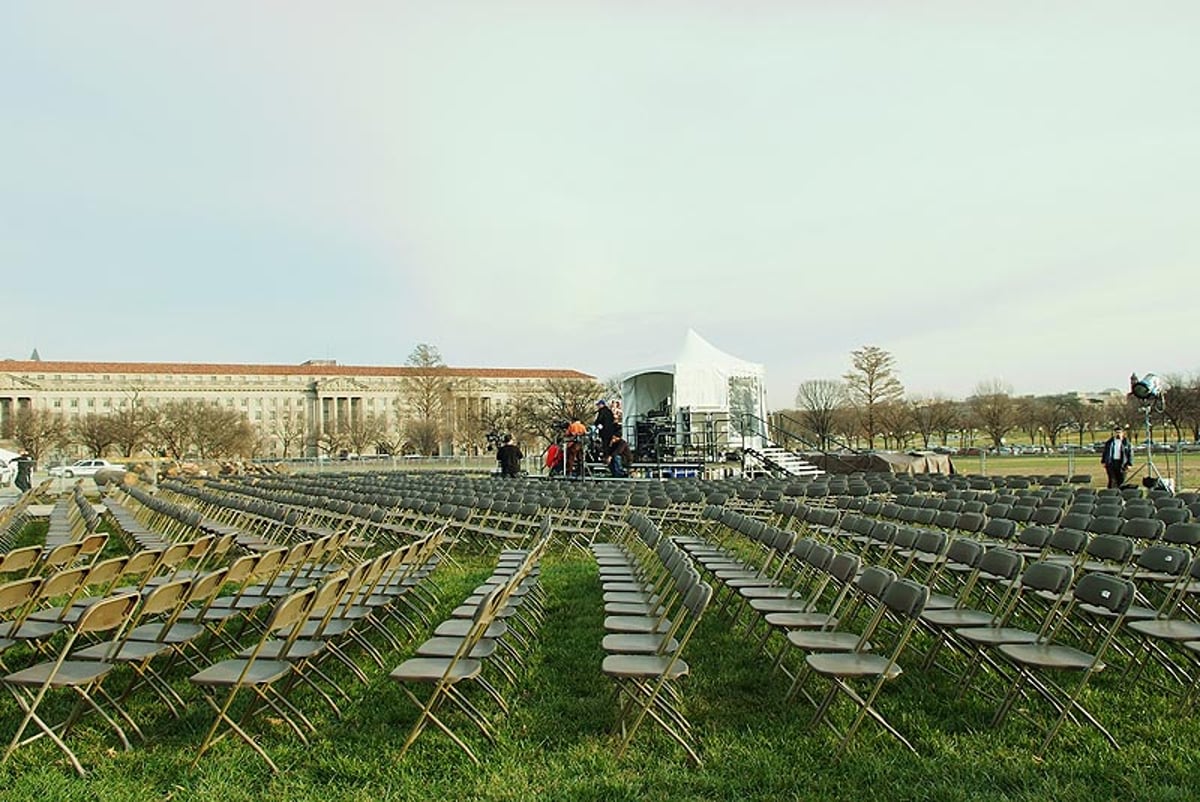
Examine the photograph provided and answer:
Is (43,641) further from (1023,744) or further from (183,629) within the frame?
(1023,744)

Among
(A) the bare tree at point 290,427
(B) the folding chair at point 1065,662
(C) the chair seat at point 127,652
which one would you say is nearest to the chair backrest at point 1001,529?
(B) the folding chair at point 1065,662

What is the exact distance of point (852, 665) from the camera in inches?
158

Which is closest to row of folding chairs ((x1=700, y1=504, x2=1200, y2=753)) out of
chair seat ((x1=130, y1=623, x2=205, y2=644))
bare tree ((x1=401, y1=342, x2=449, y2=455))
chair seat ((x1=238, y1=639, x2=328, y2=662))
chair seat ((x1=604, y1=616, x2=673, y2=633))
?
chair seat ((x1=604, y1=616, x2=673, y2=633))

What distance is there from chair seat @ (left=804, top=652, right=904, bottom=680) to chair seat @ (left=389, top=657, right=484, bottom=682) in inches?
59.2

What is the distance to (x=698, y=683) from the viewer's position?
4.82 meters

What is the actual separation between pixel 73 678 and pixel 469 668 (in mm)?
1658

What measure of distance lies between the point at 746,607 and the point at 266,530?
21.2 ft

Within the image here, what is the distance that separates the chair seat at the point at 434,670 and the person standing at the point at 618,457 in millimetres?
15336

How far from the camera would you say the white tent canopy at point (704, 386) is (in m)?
22.8

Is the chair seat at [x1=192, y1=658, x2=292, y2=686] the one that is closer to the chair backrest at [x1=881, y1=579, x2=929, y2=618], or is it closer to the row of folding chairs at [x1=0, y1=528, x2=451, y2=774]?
the row of folding chairs at [x1=0, y1=528, x2=451, y2=774]

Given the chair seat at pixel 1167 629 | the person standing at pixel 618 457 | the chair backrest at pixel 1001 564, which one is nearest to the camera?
the chair seat at pixel 1167 629

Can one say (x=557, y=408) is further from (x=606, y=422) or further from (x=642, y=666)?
(x=642, y=666)

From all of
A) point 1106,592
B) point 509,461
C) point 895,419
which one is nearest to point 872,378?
point 895,419

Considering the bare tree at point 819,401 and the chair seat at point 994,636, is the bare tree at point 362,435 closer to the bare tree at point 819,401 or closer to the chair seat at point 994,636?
the bare tree at point 819,401
